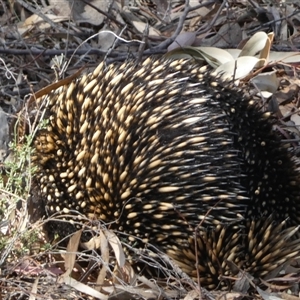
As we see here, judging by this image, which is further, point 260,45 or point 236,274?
point 260,45

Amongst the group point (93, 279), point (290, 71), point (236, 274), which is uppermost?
point (290, 71)

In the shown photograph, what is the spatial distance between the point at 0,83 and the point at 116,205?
4.71 feet

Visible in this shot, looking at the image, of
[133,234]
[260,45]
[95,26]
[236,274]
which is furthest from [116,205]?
[95,26]

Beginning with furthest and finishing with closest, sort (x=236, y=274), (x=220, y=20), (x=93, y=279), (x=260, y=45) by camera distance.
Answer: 1. (x=220, y=20)
2. (x=260, y=45)
3. (x=93, y=279)
4. (x=236, y=274)

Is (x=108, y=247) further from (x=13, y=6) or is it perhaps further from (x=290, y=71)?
(x=13, y=6)

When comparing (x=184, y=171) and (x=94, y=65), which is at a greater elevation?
(x=184, y=171)

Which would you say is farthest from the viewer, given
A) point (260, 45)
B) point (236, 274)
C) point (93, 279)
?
point (260, 45)

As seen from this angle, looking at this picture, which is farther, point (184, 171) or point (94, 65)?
point (94, 65)

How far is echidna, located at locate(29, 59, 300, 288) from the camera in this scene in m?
2.48

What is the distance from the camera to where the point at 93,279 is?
106 inches

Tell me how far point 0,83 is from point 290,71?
153 cm

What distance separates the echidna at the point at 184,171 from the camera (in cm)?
248

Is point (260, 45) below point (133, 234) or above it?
above

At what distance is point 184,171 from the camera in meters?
2.48
